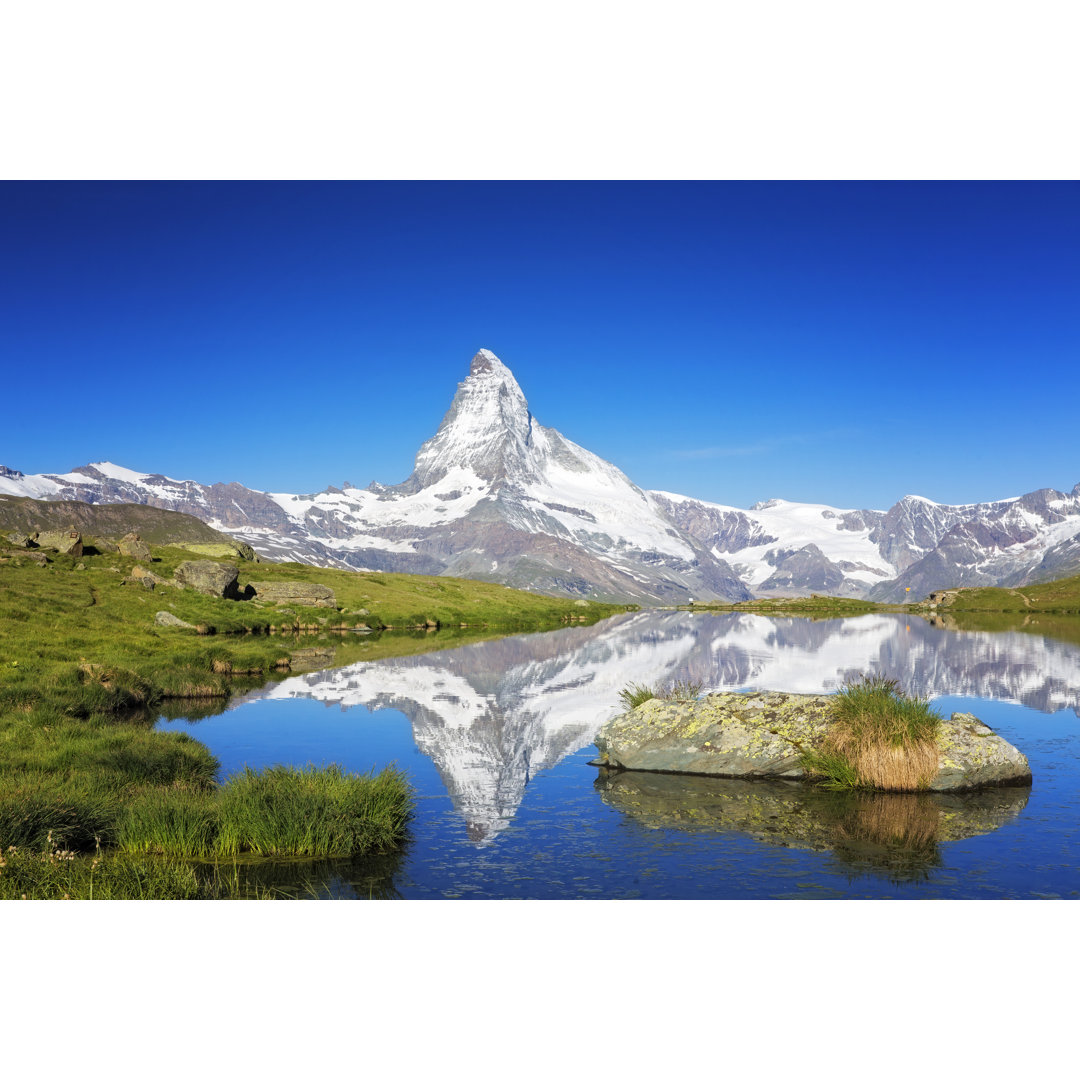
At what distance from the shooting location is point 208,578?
87.0 metres

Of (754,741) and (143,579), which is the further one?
(143,579)

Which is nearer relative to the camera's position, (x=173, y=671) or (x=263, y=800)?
(x=263, y=800)

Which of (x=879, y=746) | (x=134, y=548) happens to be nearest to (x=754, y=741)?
(x=879, y=746)

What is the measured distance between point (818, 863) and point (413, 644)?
62777 mm

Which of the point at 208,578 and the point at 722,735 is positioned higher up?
the point at 208,578

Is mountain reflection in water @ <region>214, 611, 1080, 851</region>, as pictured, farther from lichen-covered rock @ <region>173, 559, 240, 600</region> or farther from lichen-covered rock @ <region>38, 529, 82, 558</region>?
lichen-covered rock @ <region>38, 529, 82, 558</region>

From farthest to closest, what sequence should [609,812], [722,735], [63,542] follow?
1. [63,542]
2. [722,735]
3. [609,812]

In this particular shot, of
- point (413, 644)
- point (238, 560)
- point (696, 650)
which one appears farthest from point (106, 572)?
point (696, 650)

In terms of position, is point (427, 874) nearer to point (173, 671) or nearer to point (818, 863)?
point (818, 863)

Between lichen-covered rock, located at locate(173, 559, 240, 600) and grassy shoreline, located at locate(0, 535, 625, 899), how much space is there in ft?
44.3

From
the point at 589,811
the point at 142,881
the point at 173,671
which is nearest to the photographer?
the point at 142,881

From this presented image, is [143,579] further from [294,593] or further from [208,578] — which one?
[294,593]

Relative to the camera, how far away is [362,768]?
976 inches

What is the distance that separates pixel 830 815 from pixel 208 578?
79.3 m
